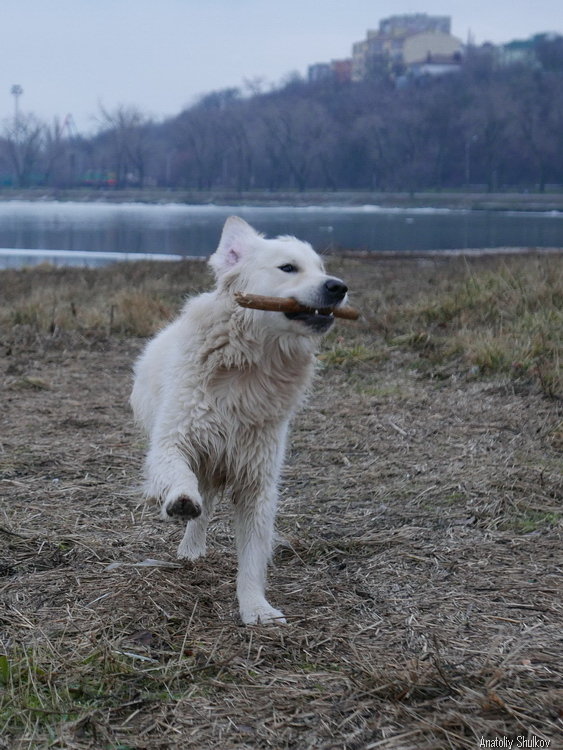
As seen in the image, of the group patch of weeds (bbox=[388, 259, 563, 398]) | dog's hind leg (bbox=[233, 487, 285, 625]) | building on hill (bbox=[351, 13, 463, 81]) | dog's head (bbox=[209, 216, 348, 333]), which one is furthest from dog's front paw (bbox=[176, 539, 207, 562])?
building on hill (bbox=[351, 13, 463, 81])

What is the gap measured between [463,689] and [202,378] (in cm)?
178

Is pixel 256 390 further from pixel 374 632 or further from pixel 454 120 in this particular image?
pixel 454 120

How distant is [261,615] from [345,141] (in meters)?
106

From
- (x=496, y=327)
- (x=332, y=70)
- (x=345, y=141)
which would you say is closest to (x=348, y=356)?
(x=496, y=327)

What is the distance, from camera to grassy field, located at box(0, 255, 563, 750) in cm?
280

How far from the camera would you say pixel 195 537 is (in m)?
4.31

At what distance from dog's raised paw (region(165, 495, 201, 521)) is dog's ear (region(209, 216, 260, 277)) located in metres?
A: 1.28

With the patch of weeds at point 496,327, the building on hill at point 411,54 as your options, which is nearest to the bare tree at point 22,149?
the building on hill at point 411,54

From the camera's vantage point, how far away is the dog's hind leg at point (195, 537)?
430 centimetres

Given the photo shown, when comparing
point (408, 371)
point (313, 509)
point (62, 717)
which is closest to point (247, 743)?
point (62, 717)

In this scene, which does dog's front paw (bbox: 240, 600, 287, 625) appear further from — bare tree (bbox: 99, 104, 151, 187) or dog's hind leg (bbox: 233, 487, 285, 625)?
bare tree (bbox: 99, 104, 151, 187)

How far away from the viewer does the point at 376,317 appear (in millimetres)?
10211

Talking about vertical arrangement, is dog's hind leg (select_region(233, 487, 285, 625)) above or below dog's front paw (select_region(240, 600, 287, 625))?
above

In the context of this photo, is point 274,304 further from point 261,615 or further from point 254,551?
point 261,615
